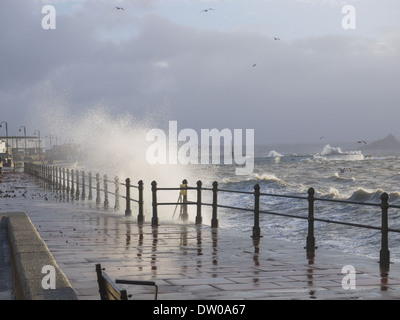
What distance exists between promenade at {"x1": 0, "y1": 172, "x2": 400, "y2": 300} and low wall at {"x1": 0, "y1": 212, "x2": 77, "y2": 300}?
43cm

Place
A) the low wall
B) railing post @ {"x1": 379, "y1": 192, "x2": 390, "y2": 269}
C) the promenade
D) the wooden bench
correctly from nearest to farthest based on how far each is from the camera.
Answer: the wooden bench
the low wall
the promenade
railing post @ {"x1": 379, "y1": 192, "x2": 390, "y2": 269}

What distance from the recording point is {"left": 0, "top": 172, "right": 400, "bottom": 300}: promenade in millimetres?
8484

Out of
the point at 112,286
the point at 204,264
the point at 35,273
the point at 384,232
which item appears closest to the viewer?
the point at 112,286

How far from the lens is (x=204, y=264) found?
1085 centimetres

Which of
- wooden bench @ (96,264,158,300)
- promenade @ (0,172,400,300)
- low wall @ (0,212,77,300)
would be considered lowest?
promenade @ (0,172,400,300)

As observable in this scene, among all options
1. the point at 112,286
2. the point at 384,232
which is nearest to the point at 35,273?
the point at 112,286

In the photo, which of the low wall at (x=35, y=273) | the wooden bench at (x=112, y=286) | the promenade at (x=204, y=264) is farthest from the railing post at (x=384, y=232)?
the wooden bench at (x=112, y=286)

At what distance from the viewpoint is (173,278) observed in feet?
31.1

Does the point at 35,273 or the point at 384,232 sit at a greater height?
the point at 384,232

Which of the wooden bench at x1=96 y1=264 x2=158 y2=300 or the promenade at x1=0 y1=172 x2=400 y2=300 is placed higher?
the wooden bench at x1=96 y1=264 x2=158 y2=300

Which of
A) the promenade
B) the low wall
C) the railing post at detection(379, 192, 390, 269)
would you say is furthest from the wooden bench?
the railing post at detection(379, 192, 390, 269)

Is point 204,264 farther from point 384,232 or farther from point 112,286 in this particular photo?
point 112,286

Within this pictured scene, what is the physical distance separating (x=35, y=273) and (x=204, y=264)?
3421 millimetres

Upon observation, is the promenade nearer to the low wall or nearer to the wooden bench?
the low wall
